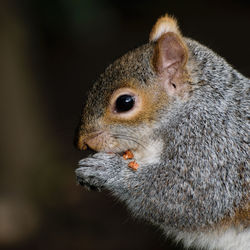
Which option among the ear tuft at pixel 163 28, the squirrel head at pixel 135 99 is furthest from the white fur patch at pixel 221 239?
the ear tuft at pixel 163 28

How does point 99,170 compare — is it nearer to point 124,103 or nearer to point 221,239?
point 124,103

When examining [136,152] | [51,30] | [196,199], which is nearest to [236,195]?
[196,199]

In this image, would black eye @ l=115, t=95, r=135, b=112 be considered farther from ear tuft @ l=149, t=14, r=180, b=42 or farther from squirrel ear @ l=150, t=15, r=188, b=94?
ear tuft @ l=149, t=14, r=180, b=42

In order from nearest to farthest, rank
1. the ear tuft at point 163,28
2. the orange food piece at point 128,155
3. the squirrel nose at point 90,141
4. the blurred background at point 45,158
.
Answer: the squirrel nose at point 90,141
the orange food piece at point 128,155
the ear tuft at point 163,28
the blurred background at point 45,158

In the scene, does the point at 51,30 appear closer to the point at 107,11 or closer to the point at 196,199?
the point at 107,11

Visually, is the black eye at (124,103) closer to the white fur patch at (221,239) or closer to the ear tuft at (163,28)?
the ear tuft at (163,28)

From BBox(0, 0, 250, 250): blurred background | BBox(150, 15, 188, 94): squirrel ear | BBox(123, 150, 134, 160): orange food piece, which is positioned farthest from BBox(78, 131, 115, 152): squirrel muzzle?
BBox(0, 0, 250, 250): blurred background
